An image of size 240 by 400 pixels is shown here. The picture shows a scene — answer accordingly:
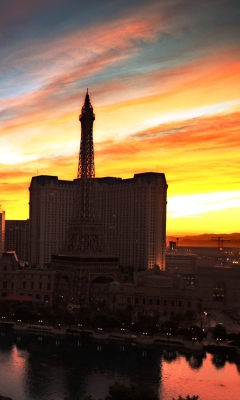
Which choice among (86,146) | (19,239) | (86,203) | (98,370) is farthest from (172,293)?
(19,239)

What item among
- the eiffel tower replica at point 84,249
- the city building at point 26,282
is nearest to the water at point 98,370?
the eiffel tower replica at point 84,249

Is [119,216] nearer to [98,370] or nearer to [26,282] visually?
[26,282]

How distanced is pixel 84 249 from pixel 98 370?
45.3 metres

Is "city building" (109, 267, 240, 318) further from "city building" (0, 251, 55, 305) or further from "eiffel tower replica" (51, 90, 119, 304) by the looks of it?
"city building" (0, 251, 55, 305)

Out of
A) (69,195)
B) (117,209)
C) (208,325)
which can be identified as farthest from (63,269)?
(69,195)

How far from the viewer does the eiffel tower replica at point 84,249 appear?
322 ft

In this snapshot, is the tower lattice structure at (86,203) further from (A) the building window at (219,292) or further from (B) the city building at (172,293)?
(A) the building window at (219,292)

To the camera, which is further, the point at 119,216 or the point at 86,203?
the point at 119,216

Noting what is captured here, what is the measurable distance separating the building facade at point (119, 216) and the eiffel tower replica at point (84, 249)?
27.3 metres

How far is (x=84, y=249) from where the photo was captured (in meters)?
104

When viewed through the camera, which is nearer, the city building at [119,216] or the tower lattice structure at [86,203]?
the tower lattice structure at [86,203]

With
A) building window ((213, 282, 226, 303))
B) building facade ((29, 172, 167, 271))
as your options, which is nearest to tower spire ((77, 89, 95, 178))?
building facade ((29, 172, 167, 271))

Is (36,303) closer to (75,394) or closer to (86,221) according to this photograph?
(86,221)

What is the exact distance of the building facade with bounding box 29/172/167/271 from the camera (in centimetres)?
13300
